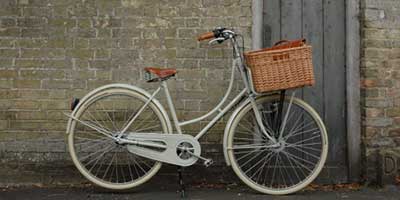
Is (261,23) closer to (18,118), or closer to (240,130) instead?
(240,130)

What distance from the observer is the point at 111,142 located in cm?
500

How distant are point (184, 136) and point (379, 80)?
83.7 inches

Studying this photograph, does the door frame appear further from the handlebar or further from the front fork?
the front fork

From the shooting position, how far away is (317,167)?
4910mm

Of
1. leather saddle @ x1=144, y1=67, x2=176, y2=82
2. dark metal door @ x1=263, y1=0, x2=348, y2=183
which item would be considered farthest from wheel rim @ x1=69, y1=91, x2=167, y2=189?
dark metal door @ x1=263, y1=0, x2=348, y2=183

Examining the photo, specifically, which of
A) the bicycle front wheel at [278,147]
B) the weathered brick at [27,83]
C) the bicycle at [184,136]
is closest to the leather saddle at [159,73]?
the bicycle at [184,136]

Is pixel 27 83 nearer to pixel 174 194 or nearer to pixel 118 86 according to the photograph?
pixel 118 86

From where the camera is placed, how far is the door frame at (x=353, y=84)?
5.41 meters

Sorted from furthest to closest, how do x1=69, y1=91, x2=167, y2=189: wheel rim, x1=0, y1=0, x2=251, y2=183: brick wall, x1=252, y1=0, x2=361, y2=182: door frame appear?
x1=252, y1=0, x2=361, y2=182: door frame → x1=0, y1=0, x2=251, y2=183: brick wall → x1=69, y1=91, x2=167, y2=189: wheel rim

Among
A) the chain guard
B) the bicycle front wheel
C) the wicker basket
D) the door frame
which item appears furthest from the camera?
the door frame

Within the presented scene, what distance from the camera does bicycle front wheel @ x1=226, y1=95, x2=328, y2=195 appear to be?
4.88m

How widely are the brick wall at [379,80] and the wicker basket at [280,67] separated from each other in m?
1.04

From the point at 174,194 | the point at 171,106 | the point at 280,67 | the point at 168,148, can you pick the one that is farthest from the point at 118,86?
the point at 280,67

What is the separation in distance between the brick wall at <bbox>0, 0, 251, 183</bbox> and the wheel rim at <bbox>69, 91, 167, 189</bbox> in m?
0.25
